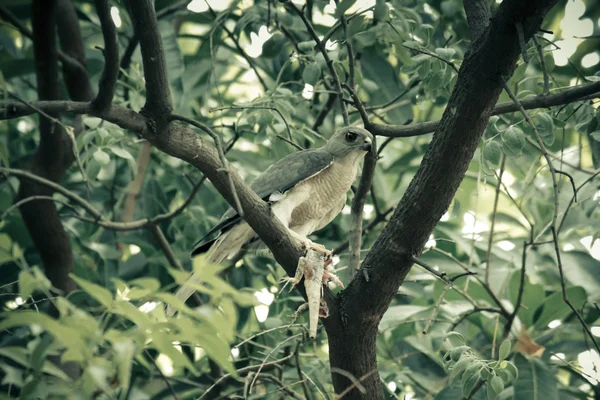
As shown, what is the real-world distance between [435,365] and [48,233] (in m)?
2.65

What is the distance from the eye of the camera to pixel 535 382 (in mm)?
4102

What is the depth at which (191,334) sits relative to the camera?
Result: 1745 mm

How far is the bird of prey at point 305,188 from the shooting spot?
4359 millimetres

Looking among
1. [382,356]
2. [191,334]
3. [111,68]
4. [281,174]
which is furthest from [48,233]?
[191,334]

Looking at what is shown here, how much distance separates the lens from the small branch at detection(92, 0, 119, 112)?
9.46 ft

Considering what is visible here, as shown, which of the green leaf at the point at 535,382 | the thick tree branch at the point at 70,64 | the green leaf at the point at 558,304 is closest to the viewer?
the green leaf at the point at 535,382

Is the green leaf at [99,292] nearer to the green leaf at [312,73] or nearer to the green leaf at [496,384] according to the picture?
the green leaf at [496,384]

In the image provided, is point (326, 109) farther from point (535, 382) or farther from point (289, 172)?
point (535, 382)

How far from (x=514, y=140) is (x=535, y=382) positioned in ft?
5.46

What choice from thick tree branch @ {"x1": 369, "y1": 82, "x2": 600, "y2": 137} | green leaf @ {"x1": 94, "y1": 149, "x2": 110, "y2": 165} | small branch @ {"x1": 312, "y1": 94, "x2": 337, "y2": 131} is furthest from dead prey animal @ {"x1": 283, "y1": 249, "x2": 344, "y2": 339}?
small branch @ {"x1": 312, "y1": 94, "x2": 337, "y2": 131}

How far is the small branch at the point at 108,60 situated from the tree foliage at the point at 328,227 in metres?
0.01

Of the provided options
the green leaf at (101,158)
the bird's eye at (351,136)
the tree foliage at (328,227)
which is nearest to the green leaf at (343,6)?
the tree foliage at (328,227)

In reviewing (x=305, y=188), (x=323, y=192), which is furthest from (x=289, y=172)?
(x=323, y=192)

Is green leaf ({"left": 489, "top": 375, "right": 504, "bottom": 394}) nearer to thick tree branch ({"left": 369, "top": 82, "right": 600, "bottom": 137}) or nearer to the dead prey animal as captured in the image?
the dead prey animal
